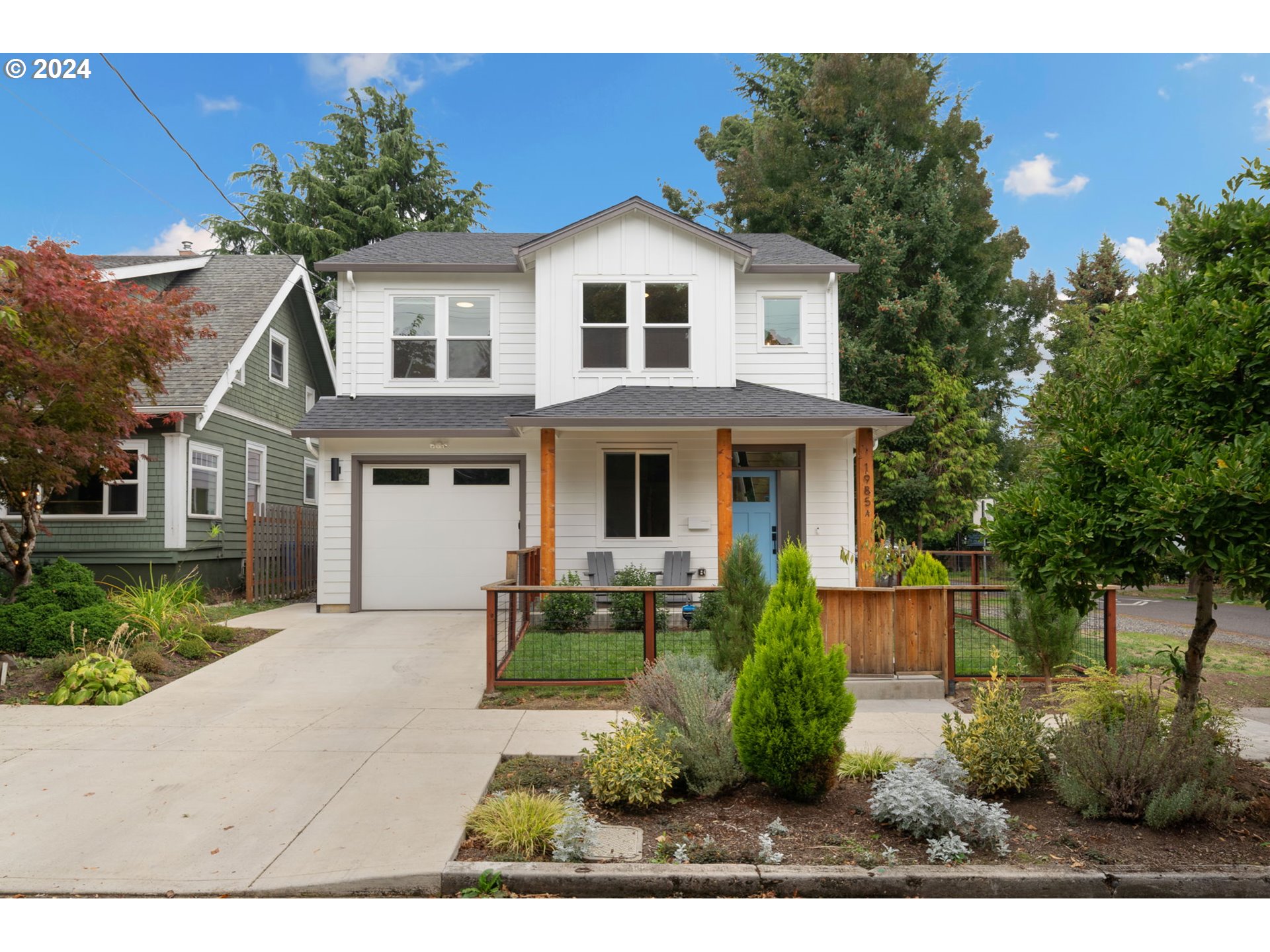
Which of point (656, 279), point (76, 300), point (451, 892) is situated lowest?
point (451, 892)

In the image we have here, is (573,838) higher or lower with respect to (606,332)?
lower

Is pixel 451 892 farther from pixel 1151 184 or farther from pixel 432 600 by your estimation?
pixel 1151 184

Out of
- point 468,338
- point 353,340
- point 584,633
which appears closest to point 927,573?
point 584,633

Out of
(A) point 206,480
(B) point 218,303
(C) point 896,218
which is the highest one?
(C) point 896,218

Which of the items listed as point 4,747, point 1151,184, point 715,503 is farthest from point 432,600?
point 1151,184

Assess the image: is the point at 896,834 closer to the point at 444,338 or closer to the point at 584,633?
the point at 584,633

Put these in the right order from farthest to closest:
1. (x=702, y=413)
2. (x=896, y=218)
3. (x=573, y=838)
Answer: (x=896, y=218)
(x=702, y=413)
(x=573, y=838)

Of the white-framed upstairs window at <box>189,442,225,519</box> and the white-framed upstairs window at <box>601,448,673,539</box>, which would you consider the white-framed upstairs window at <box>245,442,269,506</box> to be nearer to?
the white-framed upstairs window at <box>189,442,225,519</box>

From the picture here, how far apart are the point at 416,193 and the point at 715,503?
23.0m

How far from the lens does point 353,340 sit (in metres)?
13.7

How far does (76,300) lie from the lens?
859 centimetres

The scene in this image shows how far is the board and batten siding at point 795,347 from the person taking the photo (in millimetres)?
13703

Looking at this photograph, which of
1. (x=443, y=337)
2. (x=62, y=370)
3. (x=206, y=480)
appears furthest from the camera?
(x=206, y=480)

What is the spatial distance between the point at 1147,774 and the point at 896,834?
137 cm
